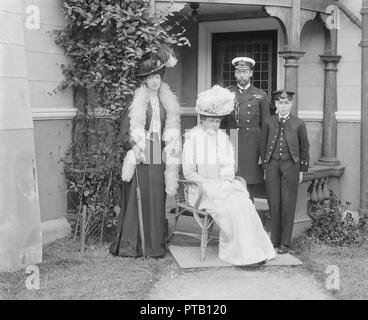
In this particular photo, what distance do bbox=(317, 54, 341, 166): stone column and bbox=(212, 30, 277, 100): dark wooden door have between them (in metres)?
0.93

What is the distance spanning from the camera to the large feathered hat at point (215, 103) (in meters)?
6.10

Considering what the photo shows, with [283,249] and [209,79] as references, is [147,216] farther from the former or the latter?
[209,79]

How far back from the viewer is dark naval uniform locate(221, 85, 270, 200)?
21.7 feet

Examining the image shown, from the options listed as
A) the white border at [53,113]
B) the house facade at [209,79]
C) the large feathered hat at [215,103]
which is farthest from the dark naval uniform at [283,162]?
the white border at [53,113]

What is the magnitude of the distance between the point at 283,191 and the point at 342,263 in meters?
0.94

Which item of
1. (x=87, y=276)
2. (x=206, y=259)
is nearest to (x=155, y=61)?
(x=206, y=259)

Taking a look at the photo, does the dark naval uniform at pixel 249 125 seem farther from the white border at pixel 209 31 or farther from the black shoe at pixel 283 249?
the white border at pixel 209 31

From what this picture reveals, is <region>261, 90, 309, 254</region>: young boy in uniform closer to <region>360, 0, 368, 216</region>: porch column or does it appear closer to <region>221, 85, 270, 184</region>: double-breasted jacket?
<region>221, 85, 270, 184</region>: double-breasted jacket

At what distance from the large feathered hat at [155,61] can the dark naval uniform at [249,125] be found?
2.80ft

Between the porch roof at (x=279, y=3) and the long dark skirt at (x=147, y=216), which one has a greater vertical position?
the porch roof at (x=279, y=3)

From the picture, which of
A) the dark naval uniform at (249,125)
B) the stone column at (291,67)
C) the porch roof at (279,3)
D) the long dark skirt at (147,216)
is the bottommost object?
the long dark skirt at (147,216)

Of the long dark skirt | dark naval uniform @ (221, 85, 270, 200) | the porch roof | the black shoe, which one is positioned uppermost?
the porch roof

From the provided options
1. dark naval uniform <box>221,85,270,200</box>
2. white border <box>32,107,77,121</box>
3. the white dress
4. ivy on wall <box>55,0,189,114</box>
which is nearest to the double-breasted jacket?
dark naval uniform <box>221,85,270,200</box>

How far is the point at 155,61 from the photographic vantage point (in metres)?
6.24
